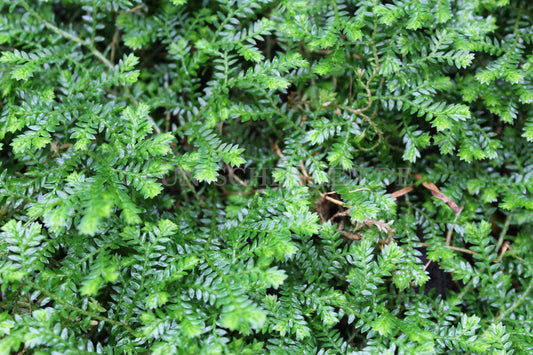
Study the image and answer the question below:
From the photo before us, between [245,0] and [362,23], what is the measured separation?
517 mm

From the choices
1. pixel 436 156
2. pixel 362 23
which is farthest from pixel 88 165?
pixel 436 156

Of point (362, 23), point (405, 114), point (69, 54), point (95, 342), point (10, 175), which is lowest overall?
point (95, 342)

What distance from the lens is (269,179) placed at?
1946 mm

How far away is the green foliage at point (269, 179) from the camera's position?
59.7 inches

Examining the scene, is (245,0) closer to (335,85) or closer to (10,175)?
(335,85)

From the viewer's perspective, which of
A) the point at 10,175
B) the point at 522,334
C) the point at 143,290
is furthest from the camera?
the point at 10,175

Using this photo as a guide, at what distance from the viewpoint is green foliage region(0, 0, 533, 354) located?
152 cm

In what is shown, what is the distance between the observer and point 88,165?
174 centimetres

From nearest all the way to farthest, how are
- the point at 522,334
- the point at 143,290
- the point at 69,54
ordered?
the point at 143,290 < the point at 522,334 < the point at 69,54

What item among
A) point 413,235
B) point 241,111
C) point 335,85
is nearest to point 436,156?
point 413,235

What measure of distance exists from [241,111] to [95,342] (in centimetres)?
108

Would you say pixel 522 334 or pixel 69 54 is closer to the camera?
pixel 522 334

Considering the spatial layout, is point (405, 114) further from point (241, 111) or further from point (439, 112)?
point (241, 111)

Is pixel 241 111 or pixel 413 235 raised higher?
pixel 241 111
